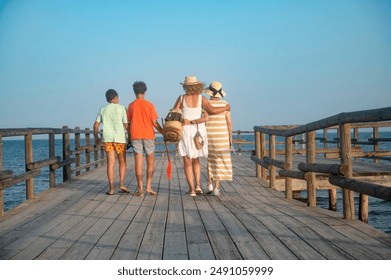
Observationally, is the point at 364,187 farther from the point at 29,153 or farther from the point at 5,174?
the point at 29,153

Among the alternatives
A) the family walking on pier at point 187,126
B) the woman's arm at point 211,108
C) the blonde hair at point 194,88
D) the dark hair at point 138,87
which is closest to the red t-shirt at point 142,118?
the family walking on pier at point 187,126

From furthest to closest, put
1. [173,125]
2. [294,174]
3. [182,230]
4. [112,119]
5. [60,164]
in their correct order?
1. [60,164]
2. [112,119]
3. [173,125]
4. [294,174]
5. [182,230]

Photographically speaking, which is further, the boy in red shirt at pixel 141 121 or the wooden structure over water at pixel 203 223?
the boy in red shirt at pixel 141 121

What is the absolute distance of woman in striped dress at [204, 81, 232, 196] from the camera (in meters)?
6.57

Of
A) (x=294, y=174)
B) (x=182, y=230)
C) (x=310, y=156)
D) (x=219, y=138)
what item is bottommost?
(x=182, y=230)

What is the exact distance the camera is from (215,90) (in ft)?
21.5

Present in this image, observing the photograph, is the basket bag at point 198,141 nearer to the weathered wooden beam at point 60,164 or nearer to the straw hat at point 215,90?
the straw hat at point 215,90

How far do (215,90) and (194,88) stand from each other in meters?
0.39

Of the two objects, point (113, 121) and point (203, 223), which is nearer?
point (203, 223)

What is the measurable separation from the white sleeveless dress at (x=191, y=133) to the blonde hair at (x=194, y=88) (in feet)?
0.33

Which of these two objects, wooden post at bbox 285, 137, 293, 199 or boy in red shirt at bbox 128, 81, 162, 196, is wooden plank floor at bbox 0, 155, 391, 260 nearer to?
wooden post at bbox 285, 137, 293, 199

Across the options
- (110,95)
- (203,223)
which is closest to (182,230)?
(203,223)

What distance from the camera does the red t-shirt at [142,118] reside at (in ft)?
21.4
